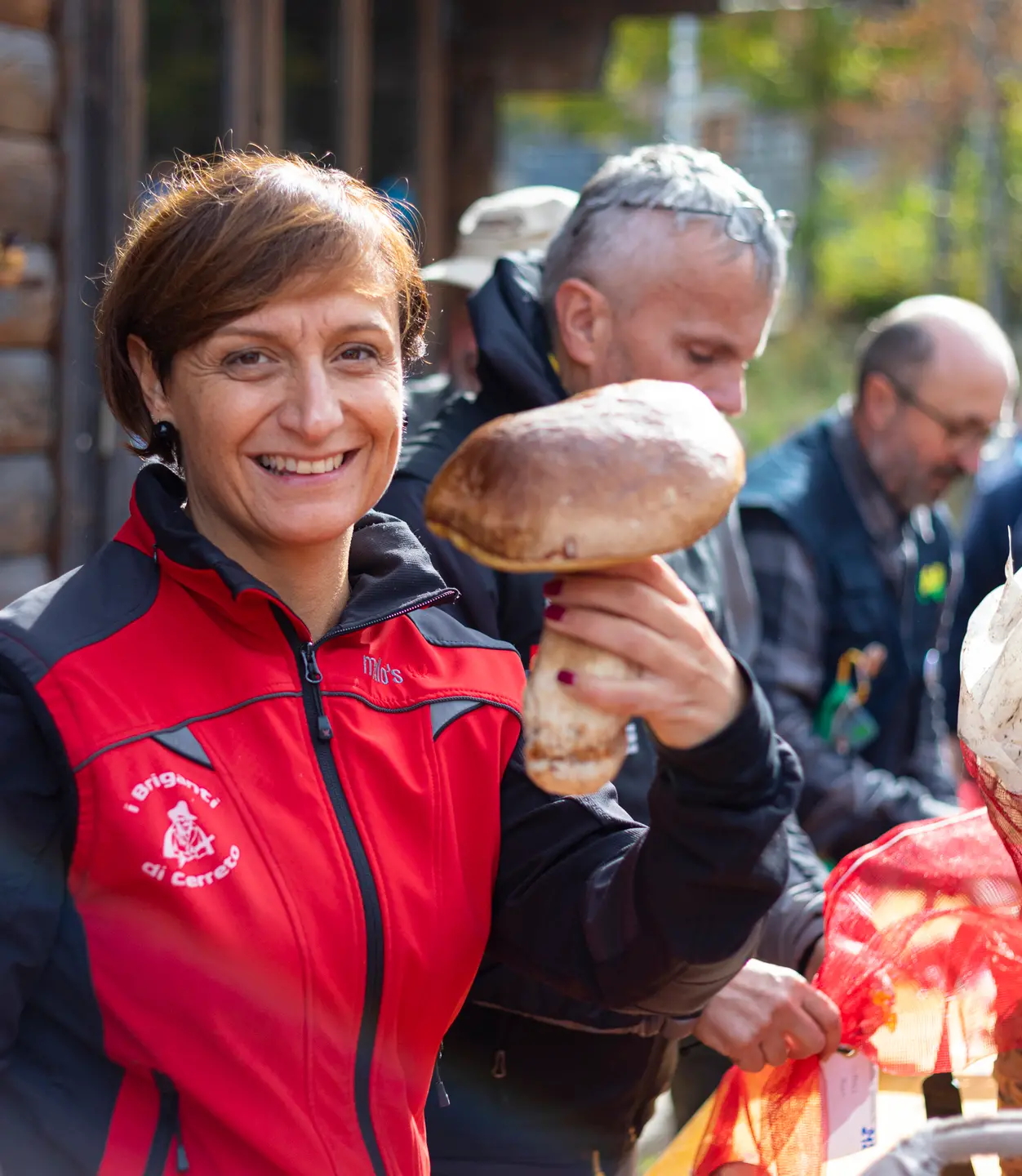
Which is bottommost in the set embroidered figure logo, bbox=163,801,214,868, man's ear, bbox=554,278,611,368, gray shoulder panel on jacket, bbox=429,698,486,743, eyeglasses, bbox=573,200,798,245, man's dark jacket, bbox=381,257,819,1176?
man's dark jacket, bbox=381,257,819,1176

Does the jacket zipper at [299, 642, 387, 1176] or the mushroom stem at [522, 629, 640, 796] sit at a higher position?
the mushroom stem at [522, 629, 640, 796]

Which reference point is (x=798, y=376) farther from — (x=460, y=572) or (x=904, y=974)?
(x=904, y=974)

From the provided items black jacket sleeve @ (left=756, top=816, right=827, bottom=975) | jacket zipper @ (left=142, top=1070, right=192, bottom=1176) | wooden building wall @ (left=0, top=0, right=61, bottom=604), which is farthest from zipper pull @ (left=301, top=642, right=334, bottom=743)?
wooden building wall @ (left=0, top=0, right=61, bottom=604)

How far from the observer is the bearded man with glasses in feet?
11.1

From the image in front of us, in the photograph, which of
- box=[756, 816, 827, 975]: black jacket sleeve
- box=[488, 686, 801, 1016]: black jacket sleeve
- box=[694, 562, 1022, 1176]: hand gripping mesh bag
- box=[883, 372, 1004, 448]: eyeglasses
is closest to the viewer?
box=[488, 686, 801, 1016]: black jacket sleeve

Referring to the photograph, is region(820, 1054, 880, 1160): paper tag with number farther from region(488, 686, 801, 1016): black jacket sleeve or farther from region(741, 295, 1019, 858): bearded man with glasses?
region(741, 295, 1019, 858): bearded man with glasses

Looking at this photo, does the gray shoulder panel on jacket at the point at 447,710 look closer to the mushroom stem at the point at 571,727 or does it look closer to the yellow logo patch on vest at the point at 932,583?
the mushroom stem at the point at 571,727

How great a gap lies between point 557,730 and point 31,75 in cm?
354

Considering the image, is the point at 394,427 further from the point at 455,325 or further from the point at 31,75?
the point at 31,75

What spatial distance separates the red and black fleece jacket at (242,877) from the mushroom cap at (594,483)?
252 millimetres

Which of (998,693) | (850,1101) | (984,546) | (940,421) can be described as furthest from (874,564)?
(998,693)

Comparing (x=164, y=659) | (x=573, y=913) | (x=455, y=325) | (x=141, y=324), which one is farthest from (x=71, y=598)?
(x=455, y=325)

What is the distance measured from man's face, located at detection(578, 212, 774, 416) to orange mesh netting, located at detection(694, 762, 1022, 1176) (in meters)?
0.88

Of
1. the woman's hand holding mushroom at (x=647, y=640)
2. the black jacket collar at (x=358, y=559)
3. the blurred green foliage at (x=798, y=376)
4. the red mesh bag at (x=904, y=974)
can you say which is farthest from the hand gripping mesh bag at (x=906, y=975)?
the blurred green foliage at (x=798, y=376)
